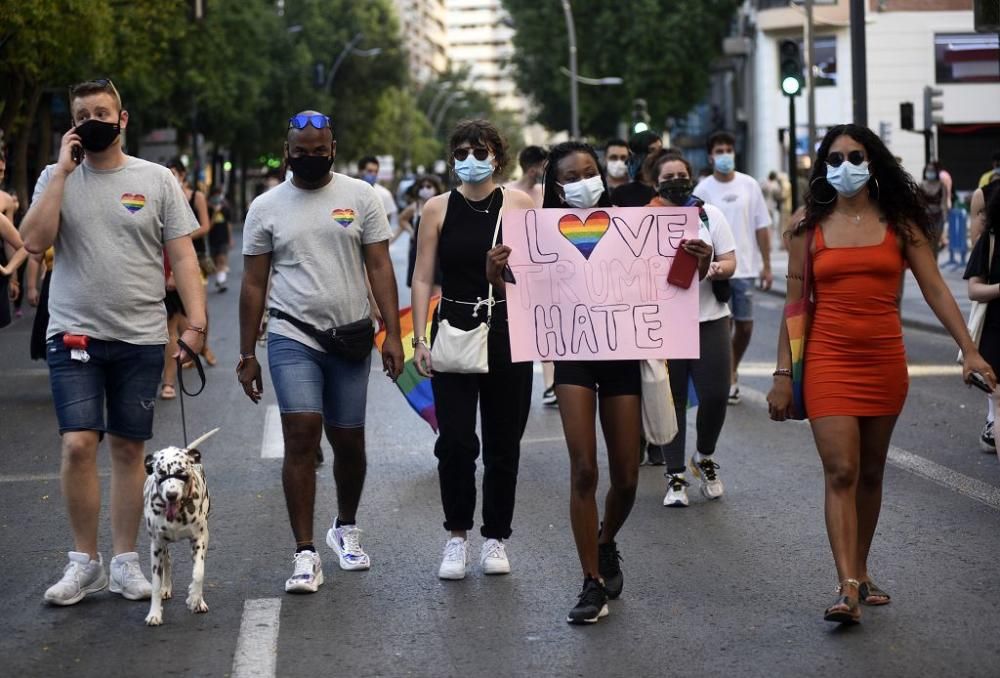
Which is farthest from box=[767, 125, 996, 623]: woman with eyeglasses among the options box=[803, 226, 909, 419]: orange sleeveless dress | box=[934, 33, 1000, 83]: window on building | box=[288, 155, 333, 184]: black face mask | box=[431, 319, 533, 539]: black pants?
box=[934, 33, 1000, 83]: window on building

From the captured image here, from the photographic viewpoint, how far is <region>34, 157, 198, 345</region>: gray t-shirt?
20.8 ft

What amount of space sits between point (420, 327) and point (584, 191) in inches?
38.4

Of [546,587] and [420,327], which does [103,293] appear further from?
[546,587]

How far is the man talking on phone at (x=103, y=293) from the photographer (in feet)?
20.7

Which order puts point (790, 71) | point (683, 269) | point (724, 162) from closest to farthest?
point (683, 269)
point (724, 162)
point (790, 71)

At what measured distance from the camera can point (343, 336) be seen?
21.7 ft

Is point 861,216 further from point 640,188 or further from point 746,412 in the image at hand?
point 746,412

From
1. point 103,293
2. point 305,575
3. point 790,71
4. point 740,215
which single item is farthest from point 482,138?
point 790,71

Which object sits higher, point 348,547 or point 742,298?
point 742,298

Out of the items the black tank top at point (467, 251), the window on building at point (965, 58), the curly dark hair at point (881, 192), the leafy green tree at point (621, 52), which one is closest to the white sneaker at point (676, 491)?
the black tank top at point (467, 251)

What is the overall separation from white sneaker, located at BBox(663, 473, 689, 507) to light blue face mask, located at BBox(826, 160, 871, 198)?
273 cm

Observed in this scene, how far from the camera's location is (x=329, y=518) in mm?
8234

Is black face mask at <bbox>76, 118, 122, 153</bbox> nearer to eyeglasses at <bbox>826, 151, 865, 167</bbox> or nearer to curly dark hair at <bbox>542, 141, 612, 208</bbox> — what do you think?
curly dark hair at <bbox>542, 141, 612, 208</bbox>

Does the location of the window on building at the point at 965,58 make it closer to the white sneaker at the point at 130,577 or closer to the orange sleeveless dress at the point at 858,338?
the orange sleeveless dress at the point at 858,338
